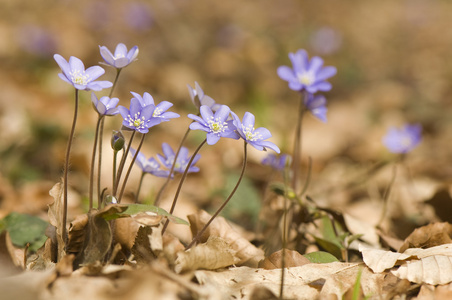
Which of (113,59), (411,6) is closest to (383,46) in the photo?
(411,6)

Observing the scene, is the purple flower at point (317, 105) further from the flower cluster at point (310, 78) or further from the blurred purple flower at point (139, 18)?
the blurred purple flower at point (139, 18)

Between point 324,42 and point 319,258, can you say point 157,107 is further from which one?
point 324,42

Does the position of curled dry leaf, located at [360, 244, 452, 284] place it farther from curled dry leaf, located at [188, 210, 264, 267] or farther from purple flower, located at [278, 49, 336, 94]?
purple flower, located at [278, 49, 336, 94]

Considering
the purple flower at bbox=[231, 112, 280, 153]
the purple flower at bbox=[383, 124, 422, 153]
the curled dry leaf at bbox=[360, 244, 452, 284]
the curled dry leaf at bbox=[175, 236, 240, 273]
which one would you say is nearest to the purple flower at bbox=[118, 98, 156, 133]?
the purple flower at bbox=[231, 112, 280, 153]

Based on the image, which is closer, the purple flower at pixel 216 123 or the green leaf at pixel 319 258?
the purple flower at pixel 216 123

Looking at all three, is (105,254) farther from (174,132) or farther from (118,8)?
(118,8)

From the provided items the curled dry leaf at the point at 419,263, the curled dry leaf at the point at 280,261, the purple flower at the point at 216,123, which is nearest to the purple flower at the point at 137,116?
the purple flower at the point at 216,123
